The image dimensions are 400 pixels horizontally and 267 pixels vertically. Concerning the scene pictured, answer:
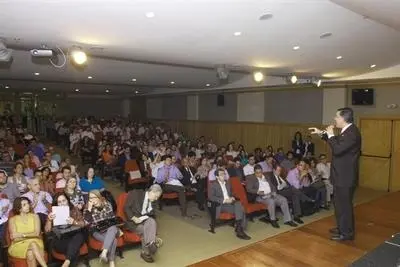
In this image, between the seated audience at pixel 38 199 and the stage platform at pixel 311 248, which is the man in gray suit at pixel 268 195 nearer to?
the stage platform at pixel 311 248

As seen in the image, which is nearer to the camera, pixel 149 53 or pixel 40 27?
pixel 40 27

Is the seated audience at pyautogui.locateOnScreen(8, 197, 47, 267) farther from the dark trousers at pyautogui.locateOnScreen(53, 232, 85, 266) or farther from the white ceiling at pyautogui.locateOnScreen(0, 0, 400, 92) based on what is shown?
the white ceiling at pyautogui.locateOnScreen(0, 0, 400, 92)

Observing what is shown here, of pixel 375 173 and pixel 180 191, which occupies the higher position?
pixel 180 191

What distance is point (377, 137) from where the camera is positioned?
8945 millimetres

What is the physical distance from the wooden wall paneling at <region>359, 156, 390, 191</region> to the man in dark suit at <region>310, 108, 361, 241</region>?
18.6ft

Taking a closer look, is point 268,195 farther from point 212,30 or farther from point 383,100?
point 383,100

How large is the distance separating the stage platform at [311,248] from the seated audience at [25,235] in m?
1.82

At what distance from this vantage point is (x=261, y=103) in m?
11.9

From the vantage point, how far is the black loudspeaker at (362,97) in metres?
8.85

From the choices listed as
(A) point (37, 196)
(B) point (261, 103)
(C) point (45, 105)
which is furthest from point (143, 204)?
(C) point (45, 105)

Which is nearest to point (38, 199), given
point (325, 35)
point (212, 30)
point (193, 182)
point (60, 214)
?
point (60, 214)

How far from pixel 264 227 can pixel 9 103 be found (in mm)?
17595

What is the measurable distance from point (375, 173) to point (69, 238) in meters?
8.06

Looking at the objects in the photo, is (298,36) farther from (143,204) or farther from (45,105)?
(45,105)
